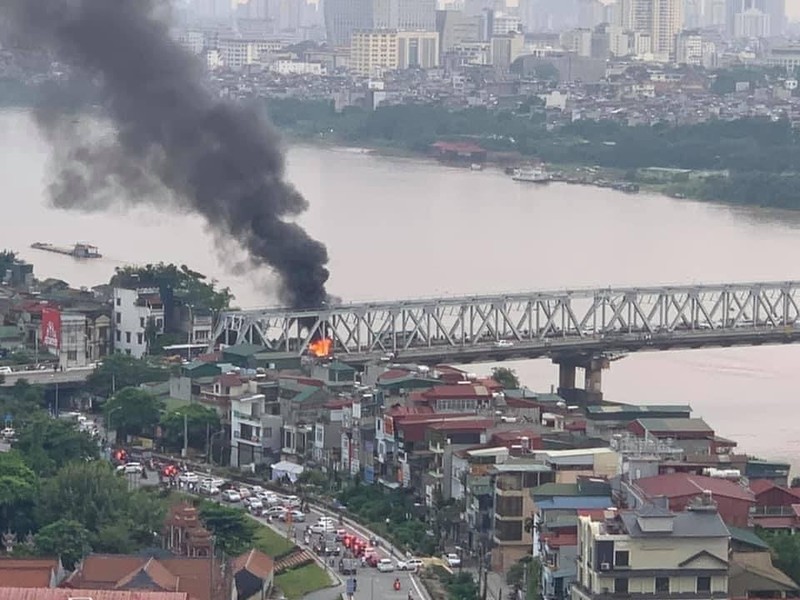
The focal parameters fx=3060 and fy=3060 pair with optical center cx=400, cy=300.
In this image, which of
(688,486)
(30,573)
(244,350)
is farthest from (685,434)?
(244,350)

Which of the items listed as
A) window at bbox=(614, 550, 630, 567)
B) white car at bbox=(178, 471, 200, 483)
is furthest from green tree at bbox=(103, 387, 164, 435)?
window at bbox=(614, 550, 630, 567)

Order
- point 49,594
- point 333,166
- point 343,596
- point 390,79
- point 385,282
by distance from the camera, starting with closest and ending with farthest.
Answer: point 49,594, point 343,596, point 385,282, point 333,166, point 390,79

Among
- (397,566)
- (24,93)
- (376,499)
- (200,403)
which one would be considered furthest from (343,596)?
(24,93)

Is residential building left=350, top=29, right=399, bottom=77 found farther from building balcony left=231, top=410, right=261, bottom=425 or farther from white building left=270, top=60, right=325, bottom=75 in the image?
building balcony left=231, top=410, right=261, bottom=425

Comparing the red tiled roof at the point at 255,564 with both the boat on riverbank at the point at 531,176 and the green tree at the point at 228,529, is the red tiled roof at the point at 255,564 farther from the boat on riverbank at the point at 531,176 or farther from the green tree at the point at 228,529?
the boat on riverbank at the point at 531,176

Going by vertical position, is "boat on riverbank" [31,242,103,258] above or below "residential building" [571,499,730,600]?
below

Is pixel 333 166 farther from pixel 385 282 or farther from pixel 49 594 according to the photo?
pixel 49 594
